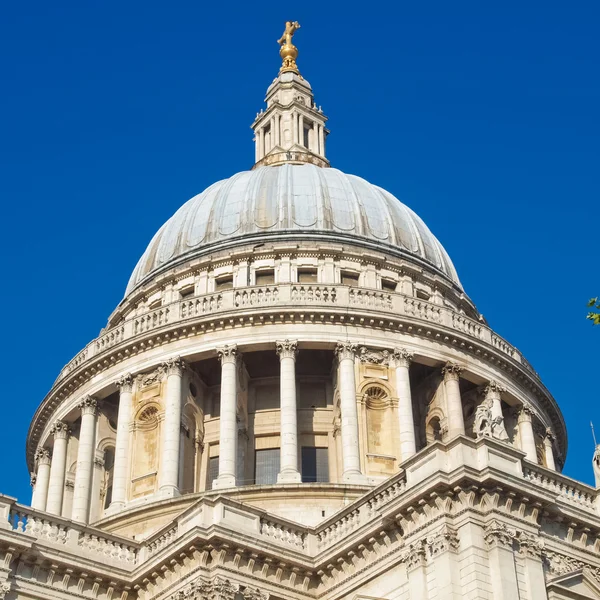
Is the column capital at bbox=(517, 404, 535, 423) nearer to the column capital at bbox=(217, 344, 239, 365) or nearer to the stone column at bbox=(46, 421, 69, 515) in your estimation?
the column capital at bbox=(217, 344, 239, 365)

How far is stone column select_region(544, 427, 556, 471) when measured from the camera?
51.0 metres

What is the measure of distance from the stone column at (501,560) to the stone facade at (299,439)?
0.17 ft

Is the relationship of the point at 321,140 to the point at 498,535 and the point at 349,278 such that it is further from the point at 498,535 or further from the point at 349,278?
the point at 498,535

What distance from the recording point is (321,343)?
46656 millimetres

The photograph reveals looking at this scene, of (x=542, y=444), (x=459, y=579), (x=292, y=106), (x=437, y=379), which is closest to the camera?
(x=459, y=579)

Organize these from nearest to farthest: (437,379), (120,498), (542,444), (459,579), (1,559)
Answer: (459,579) < (1,559) < (120,498) < (437,379) < (542,444)

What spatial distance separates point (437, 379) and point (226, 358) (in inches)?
352

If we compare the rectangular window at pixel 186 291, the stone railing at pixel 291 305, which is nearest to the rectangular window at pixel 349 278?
the stone railing at pixel 291 305

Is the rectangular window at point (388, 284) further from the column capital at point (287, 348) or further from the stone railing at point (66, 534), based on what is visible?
the stone railing at point (66, 534)

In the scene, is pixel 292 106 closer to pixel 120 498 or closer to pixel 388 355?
pixel 388 355

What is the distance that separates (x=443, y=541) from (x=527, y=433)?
21390 mm

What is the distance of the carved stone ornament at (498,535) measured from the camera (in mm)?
28922

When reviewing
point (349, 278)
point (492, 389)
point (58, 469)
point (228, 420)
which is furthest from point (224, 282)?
point (492, 389)

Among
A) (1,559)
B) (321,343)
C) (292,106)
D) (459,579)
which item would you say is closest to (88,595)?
(1,559)
